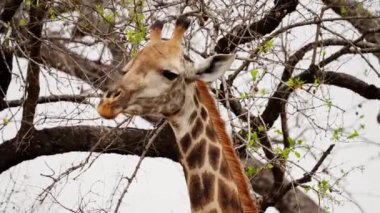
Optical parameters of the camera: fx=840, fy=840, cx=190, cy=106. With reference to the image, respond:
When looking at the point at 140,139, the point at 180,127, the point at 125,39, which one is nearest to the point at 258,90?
the point at 125,39

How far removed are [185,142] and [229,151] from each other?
312 mm

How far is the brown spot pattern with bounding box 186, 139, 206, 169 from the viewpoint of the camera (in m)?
5.73

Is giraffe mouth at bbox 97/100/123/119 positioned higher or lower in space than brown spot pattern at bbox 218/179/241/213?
higher

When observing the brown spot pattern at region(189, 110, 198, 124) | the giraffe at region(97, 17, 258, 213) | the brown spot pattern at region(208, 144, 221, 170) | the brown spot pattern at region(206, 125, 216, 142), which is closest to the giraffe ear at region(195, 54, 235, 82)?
the giraffe at region(97, 17, 258, 213)

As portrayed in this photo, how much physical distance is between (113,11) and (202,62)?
2.29m

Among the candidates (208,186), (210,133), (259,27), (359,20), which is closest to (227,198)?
(208,186)

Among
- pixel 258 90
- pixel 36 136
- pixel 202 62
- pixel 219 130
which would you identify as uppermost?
pixel 36 136

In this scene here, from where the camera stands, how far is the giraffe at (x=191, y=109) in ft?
17.4

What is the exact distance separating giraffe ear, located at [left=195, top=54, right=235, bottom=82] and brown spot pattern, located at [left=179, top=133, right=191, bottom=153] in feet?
1.39

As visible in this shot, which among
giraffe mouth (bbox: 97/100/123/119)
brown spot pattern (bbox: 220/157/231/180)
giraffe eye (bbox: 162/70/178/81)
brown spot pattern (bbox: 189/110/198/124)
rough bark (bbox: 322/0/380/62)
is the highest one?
rough bark (bbox: 322/0/380/62)

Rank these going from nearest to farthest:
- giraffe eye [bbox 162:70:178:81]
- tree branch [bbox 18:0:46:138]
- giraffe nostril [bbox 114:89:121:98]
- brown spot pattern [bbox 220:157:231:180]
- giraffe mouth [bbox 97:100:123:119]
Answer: giraffe mouth [bbox 97:100:123:119] → giraffe nostril [bbox 114:89:121:98] → giraffe eye [bbox 162:70:178:81] → brown spot pattern [bbox 220:157:231:180] → tree branch [bbox 18:0:46:138]

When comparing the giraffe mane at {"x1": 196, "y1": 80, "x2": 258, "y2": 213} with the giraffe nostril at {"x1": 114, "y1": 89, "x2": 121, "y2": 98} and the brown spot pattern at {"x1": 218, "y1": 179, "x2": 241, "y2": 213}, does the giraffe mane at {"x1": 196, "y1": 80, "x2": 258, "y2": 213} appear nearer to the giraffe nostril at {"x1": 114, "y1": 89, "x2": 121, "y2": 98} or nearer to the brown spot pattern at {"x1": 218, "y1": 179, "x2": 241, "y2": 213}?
Result: the brown spot pattern at {"x1": 218, "y1": 179, "x2": 241, "y2": 213}

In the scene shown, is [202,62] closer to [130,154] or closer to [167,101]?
[167,101]

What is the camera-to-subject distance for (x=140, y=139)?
9.74m
